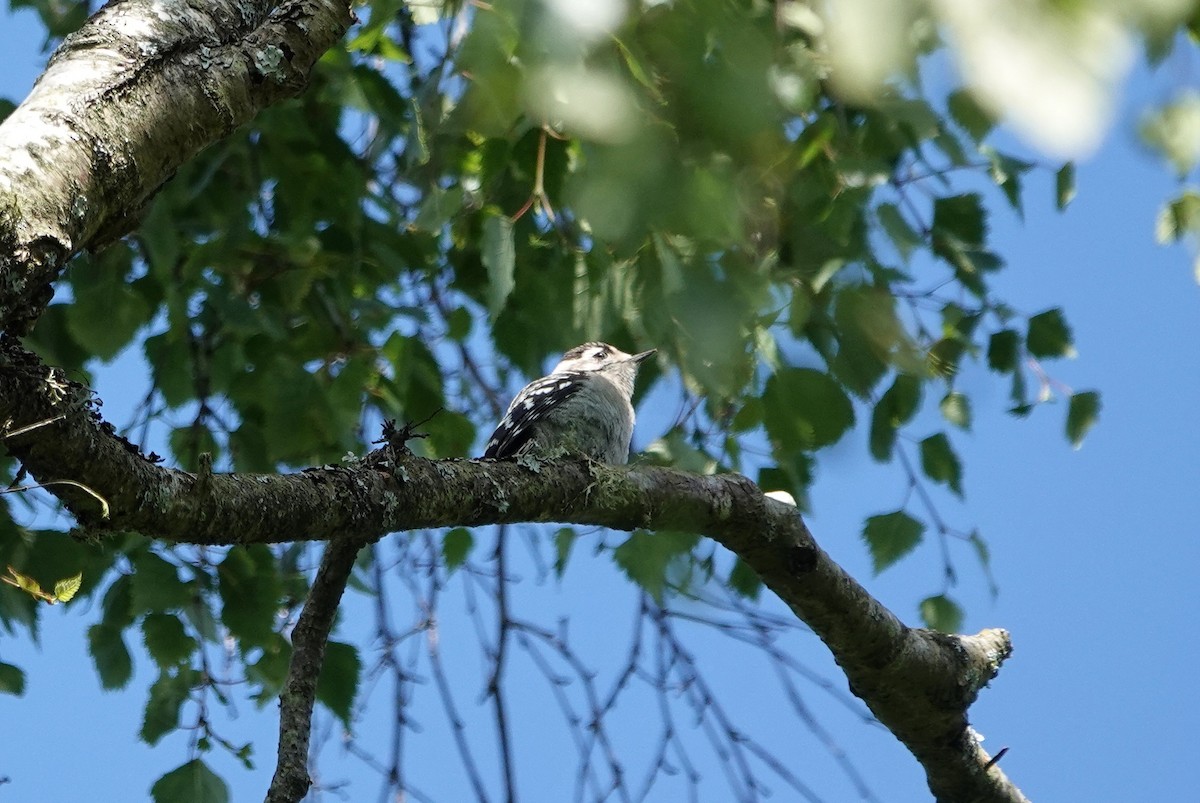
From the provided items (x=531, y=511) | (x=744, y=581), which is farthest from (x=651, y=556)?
(x=744, y=581)

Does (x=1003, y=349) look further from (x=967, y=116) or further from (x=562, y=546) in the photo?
(x=562, y=546)

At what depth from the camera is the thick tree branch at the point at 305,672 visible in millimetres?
1754

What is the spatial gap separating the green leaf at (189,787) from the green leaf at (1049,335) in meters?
2.52

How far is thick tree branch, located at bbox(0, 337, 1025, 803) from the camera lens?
1.36m

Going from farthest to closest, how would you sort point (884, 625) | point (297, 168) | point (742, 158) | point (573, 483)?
point (297, 168) < point (884, 625) < point (573, 483) < point (742, 158)

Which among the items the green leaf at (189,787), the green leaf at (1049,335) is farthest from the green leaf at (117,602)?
the green leaf at (1049,335)

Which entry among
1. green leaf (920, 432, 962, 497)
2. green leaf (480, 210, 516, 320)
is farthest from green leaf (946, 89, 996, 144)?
green leaf (480, 210, 516, 320)

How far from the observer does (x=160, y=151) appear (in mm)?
1638

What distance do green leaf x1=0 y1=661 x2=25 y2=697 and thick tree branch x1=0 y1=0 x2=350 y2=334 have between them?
1.73m

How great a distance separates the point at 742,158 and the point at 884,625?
1.84 metres

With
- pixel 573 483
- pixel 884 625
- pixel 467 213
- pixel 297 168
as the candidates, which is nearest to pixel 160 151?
pixel 573 483

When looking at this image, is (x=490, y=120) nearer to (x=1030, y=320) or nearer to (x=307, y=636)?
(x=307, y=636)

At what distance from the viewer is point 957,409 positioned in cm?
330

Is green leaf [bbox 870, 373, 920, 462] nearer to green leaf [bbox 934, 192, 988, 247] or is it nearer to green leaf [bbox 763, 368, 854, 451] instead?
green leaf [bbox 934, 192, 988, 247]
